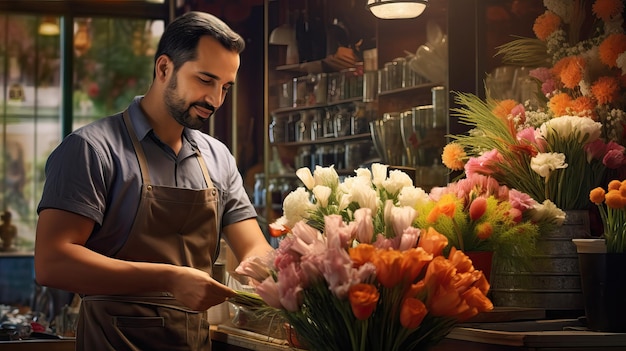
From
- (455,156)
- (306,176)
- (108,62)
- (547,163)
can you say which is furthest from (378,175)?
(108,62)

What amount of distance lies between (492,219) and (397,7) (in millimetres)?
2018

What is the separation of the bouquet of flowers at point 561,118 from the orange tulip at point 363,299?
1.14 m

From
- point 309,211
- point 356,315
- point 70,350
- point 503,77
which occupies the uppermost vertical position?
point 503,77

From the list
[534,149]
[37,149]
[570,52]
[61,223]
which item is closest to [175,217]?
[61,223]

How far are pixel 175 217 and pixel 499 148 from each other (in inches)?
37.5

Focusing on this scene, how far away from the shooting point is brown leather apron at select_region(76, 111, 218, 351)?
2752mm

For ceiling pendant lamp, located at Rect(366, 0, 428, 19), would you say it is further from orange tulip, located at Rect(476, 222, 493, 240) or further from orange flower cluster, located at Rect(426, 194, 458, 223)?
orange flower cluster, located at Rect(426, 194, 458, 223)

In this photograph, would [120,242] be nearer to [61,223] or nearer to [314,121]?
[61,223]

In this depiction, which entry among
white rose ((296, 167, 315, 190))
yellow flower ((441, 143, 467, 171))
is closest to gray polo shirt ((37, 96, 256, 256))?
yellow flower ((441, 143, 467, 171))

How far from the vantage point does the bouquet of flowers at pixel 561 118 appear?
2.54m

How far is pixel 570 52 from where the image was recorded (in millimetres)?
2906

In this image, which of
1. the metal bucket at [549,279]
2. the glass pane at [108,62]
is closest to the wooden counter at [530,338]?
the metal bucket at [549,279]

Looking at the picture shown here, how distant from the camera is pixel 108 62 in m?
7.29

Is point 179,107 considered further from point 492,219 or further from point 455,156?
point 492,219
